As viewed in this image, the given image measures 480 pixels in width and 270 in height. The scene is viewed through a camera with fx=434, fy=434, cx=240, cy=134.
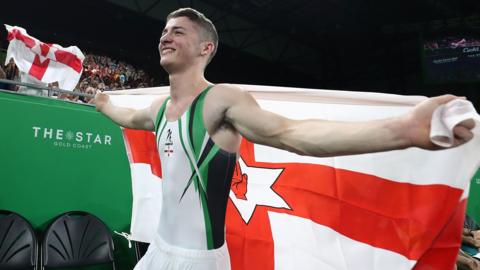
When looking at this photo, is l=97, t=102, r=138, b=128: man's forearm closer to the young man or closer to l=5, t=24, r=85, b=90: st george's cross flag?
the young man

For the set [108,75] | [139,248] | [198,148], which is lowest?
[139,248]

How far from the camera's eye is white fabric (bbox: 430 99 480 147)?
1.00 meters

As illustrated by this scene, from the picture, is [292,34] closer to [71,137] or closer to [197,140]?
[71,137]

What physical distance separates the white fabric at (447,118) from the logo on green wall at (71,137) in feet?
9.85

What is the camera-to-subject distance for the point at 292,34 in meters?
14.3

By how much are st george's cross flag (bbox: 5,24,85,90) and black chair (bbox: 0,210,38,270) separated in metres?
1.34

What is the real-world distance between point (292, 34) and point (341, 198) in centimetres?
1259

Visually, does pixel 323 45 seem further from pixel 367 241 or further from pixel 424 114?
pixel 424 114

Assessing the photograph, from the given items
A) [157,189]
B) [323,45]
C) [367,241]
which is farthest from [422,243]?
[323,45]

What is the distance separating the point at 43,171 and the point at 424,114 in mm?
2990

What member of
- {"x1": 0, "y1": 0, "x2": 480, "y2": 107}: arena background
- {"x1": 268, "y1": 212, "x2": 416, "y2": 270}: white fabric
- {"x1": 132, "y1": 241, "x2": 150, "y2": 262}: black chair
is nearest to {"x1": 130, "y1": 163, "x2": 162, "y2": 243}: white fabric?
{"x1": 132, "y1": 241, "x2": 150, "y2": 262}: black chair

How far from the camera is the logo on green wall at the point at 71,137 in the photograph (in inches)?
130

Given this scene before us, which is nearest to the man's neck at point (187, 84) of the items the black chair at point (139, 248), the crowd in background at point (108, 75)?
the black chair at point (139, 248)

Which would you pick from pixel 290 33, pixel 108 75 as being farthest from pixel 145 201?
pixel 290 33
